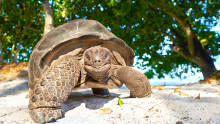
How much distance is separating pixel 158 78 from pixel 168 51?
6.85 ft

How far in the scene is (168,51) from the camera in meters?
9.77

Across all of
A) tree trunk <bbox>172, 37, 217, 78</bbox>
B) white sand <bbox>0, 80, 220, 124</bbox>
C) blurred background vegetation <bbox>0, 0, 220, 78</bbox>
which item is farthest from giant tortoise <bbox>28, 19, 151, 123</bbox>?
tree trunk <bbox>172, 37, 217, 78</bbox>

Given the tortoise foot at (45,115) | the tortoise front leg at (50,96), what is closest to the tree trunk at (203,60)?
the tortoise front leg at (50,96)

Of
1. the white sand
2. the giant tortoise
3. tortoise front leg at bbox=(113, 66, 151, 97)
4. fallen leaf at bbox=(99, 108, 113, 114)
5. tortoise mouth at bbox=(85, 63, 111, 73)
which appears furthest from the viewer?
tortoise front leg at bbox=(113, 66, 151, 97)

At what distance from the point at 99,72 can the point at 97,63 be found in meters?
0.11

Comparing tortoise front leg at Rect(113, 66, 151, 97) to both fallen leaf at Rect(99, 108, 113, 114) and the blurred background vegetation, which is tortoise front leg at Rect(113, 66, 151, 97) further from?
the blurred background vegetation

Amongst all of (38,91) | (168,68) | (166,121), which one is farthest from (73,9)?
(168,68)

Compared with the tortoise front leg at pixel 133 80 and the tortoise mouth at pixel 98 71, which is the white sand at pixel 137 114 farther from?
the tortoise mouth at pixel 98 71

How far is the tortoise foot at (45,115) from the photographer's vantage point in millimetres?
1702

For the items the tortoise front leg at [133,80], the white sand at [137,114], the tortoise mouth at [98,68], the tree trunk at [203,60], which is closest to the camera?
the white sand at [137,114]

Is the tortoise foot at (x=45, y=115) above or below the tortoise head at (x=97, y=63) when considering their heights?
below

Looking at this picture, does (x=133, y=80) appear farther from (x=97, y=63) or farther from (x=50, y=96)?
(x=50, y=96)

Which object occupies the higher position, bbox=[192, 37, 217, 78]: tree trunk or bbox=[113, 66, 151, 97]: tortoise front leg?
bbox=[192, 37, 217, 78]: tree trunk

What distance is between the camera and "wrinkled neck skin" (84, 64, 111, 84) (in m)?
2.16
